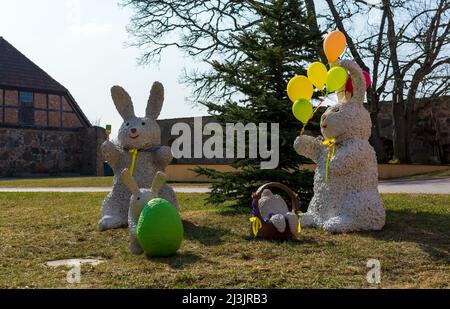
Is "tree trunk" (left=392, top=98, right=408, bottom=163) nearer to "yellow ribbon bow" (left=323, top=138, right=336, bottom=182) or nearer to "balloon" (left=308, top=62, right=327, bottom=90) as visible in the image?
"yellow ribbon bow" (left=323, top=138, right=336, bottom=182)

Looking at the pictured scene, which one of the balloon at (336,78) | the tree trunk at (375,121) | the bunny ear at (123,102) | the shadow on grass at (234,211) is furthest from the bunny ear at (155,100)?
the tree trunk at (375,121)

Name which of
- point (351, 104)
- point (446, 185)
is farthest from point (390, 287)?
point (446, 185)

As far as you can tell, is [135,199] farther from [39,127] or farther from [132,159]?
[39,127]

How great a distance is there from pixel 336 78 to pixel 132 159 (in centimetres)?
288

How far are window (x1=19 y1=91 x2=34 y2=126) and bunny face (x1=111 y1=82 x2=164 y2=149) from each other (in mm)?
19363

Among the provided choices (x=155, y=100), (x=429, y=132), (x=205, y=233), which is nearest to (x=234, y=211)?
(x=205, y=233)

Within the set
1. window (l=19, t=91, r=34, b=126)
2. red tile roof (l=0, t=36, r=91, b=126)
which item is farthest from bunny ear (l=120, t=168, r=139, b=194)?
window (l=19, t=91, r=34, b=126)

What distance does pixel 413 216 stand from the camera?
7.44 m

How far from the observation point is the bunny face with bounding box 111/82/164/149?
690cm

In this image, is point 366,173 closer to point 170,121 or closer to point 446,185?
point 446,185

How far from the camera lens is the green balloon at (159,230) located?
493cm

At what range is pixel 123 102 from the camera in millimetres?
7254

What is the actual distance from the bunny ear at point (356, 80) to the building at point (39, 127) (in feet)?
68.7

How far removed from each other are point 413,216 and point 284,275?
3945 mm
